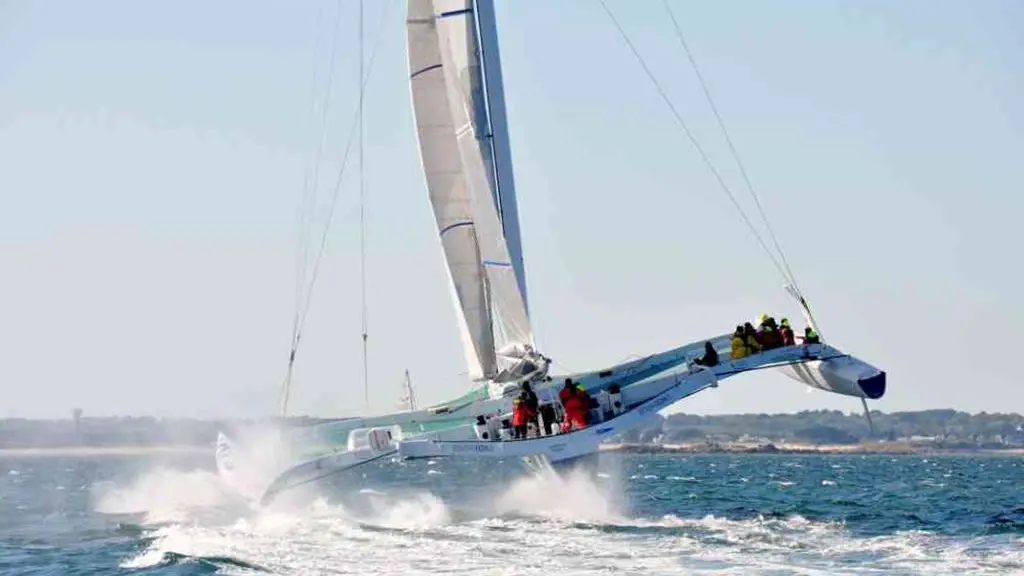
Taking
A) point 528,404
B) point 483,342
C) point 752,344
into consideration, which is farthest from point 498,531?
point 483,342

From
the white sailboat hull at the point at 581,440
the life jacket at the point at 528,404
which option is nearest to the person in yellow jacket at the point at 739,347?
the white sailboat hull at the point at 581,440

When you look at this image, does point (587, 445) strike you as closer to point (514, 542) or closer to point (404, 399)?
point (514, 542)

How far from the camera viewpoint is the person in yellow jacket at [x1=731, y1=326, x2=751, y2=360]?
92.9 feet

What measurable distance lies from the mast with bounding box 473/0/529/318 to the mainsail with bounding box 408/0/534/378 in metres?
0.04

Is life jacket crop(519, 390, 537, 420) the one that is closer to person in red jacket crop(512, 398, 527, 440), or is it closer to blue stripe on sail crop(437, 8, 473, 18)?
person in red jacket crop(512, 398, 527, 440)

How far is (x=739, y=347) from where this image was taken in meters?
28.3

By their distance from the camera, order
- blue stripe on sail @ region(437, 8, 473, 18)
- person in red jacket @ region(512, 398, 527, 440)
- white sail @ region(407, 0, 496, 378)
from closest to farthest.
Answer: person in red jacket @ region(512, 398, 527, 440) → blue stripe on sail @ region(437, 8, 473, 18) → white sail @ region(407, 0, 496, 378)

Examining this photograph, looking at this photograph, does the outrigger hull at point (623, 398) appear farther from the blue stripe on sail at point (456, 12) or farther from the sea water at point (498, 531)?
the blue stripe on sail at point (456, 12)

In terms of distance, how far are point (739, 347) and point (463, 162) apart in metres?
6.34

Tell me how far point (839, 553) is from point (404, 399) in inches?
458

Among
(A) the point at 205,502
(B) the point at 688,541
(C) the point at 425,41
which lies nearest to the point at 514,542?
(B) the point at 688,541

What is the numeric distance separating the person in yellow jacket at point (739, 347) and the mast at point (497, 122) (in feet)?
15.4

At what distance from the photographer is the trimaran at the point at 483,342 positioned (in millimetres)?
27359

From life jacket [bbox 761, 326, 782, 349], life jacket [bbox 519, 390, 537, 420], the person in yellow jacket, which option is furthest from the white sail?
life jacket [bbox 761, 326, 782, 349]
